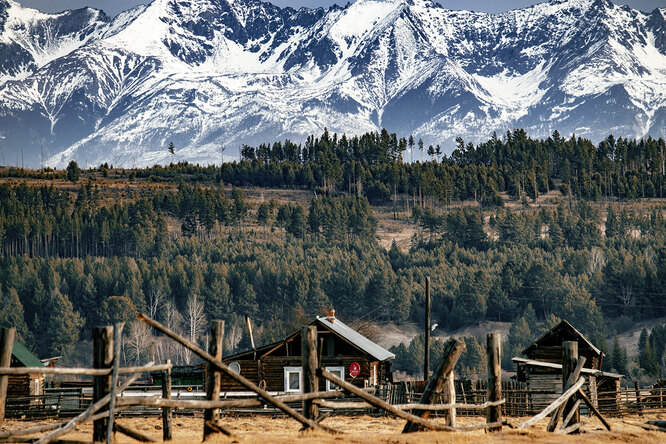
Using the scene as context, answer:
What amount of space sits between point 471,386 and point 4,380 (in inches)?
1173

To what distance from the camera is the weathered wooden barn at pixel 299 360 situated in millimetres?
44094

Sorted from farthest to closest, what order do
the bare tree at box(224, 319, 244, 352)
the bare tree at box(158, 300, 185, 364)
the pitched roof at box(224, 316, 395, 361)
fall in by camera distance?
the bare tree at box(158, 300, 185, 364) < the bare tree at box(224, 319, 244, 352) < the pitched roof at box(224, 316, 395, 361)

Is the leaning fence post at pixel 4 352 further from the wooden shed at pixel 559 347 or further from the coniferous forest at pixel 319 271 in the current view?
the coniferous forest at pixel 319 271

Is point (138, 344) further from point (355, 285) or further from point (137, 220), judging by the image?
point (137, 220)

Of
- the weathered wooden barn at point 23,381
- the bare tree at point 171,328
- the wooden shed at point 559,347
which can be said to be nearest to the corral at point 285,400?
the weathered wooden barn at point 23,381

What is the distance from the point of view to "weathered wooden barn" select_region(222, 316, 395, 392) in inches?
1736

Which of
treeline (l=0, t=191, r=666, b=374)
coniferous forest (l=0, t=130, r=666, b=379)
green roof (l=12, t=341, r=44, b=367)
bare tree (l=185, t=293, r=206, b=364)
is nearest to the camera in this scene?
green roof (l=12, t=341, r=44, b=367)

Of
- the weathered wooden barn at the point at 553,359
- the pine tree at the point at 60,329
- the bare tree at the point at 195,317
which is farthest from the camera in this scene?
the bare tree at the point at 195,317

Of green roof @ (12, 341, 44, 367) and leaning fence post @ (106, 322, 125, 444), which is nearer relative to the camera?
leaning fence post @ (106, 322, 125, 444)

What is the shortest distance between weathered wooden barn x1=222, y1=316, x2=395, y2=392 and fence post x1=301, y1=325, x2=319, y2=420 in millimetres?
25418

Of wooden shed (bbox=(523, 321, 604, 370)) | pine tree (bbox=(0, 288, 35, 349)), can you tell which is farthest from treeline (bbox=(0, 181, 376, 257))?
wooden shed (bbox=(523, 321, 604, 370))

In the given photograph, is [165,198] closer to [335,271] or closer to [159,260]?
[159,260]

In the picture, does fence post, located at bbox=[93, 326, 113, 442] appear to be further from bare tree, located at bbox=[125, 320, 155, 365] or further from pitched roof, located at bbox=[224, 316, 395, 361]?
bare tree, located at bbox=[125, 320, 155, 365]

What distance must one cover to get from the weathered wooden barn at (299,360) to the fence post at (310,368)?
25418mm
